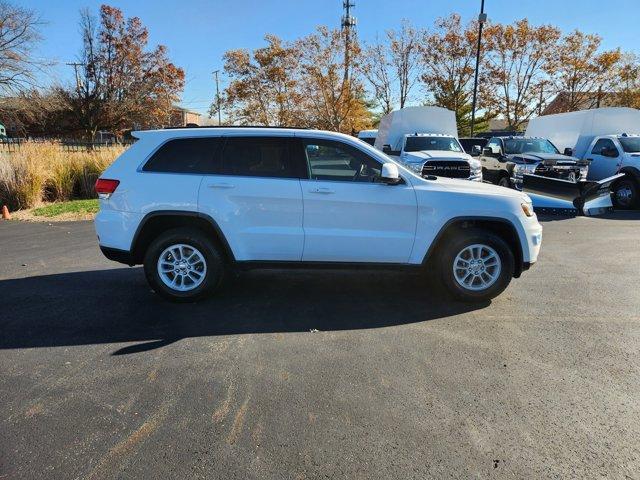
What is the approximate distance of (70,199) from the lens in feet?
43.9

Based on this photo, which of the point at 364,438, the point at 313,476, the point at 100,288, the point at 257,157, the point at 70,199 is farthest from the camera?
the point at 70,199

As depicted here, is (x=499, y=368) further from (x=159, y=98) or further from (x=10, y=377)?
(x=159, y=98)

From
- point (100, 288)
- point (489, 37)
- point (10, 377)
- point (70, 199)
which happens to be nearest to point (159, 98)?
point (70, 199)

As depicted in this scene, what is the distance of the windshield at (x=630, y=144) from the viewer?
13.0 m

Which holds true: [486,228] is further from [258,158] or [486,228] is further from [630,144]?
[630,144]

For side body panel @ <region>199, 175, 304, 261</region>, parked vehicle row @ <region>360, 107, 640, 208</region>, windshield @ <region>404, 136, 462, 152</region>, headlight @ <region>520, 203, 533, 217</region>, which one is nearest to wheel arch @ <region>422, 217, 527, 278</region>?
headlight @ <region>520, 203, 533, 217</region>

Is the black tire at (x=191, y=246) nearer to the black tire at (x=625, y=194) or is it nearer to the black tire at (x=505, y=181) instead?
the black tire at (x=505, y=181)

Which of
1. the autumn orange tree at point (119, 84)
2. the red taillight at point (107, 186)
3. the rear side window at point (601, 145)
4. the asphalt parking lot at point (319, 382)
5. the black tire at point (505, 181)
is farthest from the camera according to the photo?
the autumn orange tree at point (119, 84)

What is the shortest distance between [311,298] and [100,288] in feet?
8.65

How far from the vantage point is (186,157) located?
Answer: 4875mm

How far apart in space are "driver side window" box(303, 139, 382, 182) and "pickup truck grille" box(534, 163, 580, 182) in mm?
9204

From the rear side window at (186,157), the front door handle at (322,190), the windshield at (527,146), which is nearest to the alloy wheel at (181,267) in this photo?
the rear side window at (186,157)

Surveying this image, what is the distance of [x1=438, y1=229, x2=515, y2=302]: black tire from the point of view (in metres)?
4.88

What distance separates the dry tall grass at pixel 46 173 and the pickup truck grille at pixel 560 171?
12.7 m
